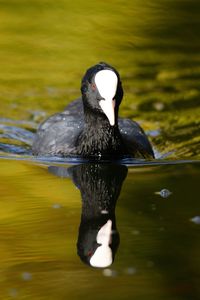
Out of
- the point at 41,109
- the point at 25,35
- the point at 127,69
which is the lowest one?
the point at 41,109

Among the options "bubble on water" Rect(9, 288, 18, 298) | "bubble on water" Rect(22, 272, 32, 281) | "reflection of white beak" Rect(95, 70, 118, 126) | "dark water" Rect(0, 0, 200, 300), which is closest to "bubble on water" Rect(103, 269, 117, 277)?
"dark water" Rect(0, 0, 200, 300)

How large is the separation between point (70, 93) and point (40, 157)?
2048 mm

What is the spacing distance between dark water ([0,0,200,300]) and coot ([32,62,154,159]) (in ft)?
0.53

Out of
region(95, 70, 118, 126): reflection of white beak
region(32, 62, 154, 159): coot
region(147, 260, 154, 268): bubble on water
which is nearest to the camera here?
region(147, 260, 154, 268): bubble on water

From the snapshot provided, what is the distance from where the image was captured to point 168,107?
9.05 m

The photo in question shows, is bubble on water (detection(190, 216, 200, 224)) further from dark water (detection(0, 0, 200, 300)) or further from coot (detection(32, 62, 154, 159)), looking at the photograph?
coot (detection(32, 62, 154, 159))

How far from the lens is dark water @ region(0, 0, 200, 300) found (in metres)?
4.59

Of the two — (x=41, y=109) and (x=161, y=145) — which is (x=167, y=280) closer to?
(x=161, y=145)

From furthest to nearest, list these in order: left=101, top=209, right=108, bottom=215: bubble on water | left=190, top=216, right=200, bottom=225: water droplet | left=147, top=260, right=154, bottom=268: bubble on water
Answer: left=101, top=209, right=108, bottom=215: bubble on water < left=190, top=216, right=200, bottom=225: water droplet < left=147, top=260, right=154, bottom=268: bubble on water

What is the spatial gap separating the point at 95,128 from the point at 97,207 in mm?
1548

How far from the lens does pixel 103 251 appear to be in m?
4.91

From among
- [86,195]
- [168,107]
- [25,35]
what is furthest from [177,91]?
[86,195]

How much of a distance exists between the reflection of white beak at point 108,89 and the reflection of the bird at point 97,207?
422 millimetres

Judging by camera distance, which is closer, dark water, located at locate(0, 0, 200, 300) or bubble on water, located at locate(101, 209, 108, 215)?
dark water, located at locate(0, 0, 200, 300)
